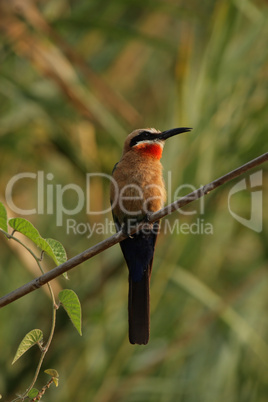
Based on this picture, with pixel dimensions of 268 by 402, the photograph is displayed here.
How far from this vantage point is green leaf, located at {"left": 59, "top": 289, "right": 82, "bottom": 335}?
1.54 meters

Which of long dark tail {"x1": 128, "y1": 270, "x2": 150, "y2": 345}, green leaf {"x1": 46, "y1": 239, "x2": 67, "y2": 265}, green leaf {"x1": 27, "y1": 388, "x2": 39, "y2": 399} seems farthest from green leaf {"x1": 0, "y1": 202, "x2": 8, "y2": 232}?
long dark tail {"x1": 128, "y1": 270, "x2": 150, "y2": 345}

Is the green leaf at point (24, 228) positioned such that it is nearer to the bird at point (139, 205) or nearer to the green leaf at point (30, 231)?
the green leaf at point (30, 231)

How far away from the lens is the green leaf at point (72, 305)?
5.06 feet

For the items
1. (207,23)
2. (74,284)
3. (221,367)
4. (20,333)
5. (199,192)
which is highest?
(207,23)

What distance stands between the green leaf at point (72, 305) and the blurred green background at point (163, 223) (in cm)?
176

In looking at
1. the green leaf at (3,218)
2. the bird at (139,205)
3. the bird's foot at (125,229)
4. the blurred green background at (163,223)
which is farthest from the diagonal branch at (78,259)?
the blurred green background at (163,223)

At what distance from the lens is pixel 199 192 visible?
1.71 meters

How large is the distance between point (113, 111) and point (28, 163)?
0.78 m

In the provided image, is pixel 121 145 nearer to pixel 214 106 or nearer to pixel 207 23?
pixel 214 106

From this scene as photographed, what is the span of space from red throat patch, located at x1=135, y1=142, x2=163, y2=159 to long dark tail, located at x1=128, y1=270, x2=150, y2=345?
569 millimetres

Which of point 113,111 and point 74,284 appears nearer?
point 74,284

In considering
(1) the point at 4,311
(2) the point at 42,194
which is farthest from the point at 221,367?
(2) the point at 42,194

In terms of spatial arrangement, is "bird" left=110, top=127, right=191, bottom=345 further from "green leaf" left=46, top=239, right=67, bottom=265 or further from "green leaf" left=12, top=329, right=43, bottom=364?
"green leaf" left=12, top=329, right=43, bottom=364

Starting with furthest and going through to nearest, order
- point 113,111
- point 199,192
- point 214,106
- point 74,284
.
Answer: point 113,111 → point 74,284 → point 214,106 → point 199,192
